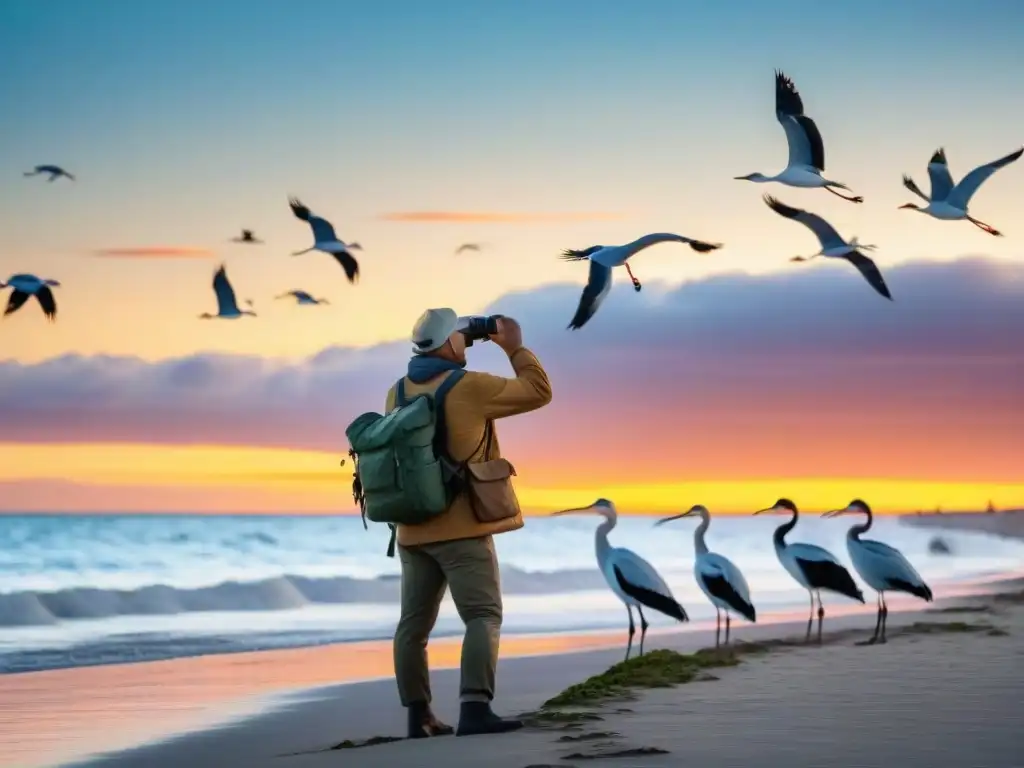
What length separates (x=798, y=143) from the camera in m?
12.5

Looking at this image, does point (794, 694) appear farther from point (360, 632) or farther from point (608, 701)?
point (360, 632)

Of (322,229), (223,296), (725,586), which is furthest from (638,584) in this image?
(223,296)

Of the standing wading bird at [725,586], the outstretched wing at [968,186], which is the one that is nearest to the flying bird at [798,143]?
the outstretched wing at [968,186]

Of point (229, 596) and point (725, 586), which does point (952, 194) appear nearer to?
point (725, 586)

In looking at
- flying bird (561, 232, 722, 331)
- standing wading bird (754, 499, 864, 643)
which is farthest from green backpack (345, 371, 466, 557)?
standing wading bird (754, 499, 864, 643)

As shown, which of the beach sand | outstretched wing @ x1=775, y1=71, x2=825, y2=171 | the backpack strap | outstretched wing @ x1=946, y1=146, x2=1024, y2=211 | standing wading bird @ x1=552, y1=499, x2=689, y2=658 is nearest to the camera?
the beach sand

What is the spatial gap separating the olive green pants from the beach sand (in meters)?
0.24

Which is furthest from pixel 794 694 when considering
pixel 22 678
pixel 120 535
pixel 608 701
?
pixel 120 535

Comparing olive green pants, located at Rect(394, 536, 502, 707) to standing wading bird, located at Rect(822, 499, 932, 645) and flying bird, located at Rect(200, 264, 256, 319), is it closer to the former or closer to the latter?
standing wading bird, located at Rect(822, 499, 932, 645)

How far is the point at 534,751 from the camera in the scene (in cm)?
562

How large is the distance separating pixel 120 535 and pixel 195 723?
30169 mm

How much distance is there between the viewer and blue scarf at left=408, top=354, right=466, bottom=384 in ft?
20.5

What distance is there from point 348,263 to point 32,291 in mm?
3310

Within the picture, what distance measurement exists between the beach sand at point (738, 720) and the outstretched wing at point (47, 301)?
253 inches
